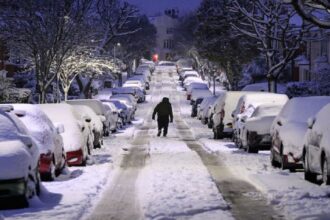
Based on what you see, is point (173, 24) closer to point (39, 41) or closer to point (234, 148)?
point (39, 41)

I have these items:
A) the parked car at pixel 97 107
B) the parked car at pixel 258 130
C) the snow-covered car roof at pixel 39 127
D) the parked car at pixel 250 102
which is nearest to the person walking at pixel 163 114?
Result: the parked car at pixel 97 107

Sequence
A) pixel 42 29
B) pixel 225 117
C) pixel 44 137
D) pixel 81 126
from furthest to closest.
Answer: pixel 42 29, pixel 225 117, pixel 81 126, pixel 44 137

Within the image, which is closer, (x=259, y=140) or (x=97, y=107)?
(x=259, y=140)

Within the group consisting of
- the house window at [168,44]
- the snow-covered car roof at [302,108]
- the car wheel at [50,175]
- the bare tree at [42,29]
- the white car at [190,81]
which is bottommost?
the car wheel at [50,175]

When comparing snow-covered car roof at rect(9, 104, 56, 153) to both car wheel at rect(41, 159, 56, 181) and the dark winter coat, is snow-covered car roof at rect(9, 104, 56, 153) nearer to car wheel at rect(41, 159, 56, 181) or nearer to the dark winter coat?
car wheel at rect(41, 159, 56, 181)

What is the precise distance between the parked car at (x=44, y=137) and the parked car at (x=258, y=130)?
706 centimetres

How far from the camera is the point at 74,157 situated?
17.4 m

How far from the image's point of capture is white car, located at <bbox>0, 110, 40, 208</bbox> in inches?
420

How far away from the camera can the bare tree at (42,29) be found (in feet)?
113

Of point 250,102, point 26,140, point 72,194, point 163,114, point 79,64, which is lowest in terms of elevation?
point 72,194

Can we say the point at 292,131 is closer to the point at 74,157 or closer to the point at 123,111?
the point at 74,157

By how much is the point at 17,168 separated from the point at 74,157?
21.6 feet

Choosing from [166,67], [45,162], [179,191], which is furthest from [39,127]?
[166,67]

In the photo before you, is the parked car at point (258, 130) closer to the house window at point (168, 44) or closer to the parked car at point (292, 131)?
the parked car at point (292, 131)
